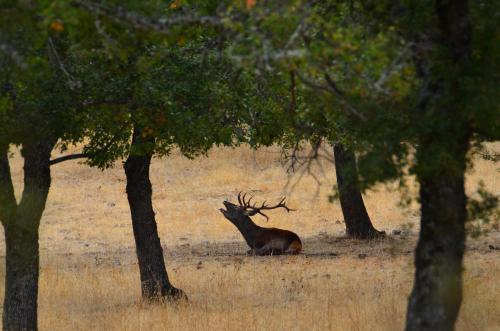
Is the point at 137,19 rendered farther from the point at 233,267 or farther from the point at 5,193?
the point at 233,267

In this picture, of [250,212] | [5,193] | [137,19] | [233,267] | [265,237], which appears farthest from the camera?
[250,212]

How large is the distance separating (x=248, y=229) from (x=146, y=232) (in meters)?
8.26

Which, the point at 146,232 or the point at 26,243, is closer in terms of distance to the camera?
the point at 26,243

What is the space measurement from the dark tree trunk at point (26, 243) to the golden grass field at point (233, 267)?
6.39 feet

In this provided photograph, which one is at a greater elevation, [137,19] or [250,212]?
[137,19]

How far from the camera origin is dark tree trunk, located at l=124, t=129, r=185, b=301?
16453 mm

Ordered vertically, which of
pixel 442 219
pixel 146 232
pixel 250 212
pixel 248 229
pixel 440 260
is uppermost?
pixel 250 212

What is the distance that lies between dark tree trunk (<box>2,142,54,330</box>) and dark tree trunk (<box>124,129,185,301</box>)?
387 cm

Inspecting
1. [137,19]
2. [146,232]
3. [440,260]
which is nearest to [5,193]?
[146,232]

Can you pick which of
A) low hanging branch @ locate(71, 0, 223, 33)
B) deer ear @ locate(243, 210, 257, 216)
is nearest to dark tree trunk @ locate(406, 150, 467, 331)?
low hanging branch @ locate(71, 0, 223, 33)

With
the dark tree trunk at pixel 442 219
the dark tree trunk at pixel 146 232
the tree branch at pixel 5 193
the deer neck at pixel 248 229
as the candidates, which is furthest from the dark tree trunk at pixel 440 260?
the deer neck at pixel 248 229

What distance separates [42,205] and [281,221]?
69.8ft

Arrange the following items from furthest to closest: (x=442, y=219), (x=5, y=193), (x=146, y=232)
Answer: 1. (x=146, y=232)
2. (x=5, y=193)
3. (x=442, y=219)

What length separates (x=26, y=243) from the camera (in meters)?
12.4
